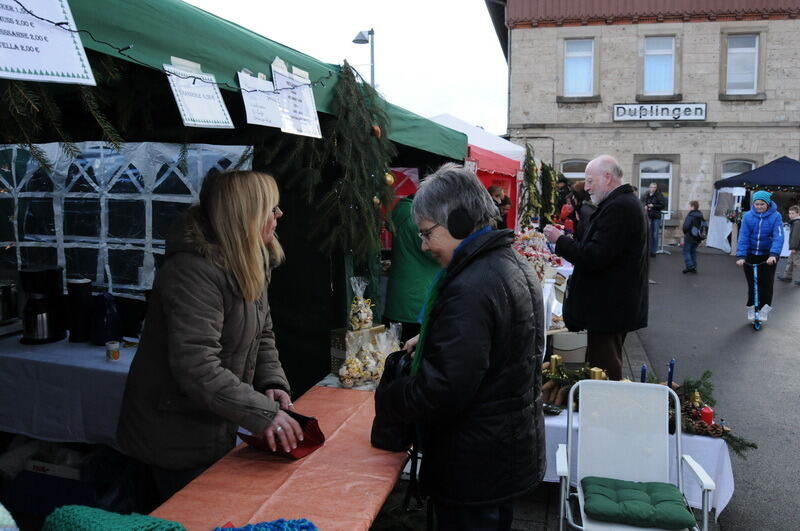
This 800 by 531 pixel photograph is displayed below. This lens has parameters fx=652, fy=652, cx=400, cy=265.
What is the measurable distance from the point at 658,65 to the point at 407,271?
697 inches

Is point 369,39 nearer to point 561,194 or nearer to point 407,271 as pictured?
point 561,194

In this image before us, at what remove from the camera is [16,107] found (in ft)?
5.26

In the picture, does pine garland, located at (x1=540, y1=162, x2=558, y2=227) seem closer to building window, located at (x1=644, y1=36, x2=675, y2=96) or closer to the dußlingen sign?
the dußlingen sign

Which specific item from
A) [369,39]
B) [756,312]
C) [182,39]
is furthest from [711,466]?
[369,39]

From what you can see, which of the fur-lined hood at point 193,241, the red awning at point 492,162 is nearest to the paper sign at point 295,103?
the fur-lined hood at point 193,241

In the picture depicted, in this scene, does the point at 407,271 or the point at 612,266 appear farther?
the point at 407,271

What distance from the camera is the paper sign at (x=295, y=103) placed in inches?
105

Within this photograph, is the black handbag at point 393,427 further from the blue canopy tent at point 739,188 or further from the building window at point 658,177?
the building window at point 658,177

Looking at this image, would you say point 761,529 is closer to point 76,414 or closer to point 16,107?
point 76,414

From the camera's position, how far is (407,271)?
4.61 m

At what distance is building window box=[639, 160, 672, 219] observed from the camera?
63.6 ft

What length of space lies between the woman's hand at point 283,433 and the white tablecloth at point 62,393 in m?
1.38

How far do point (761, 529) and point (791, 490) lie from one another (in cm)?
60

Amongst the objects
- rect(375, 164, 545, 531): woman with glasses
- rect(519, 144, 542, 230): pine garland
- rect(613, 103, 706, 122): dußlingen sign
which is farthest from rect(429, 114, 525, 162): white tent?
rect(613, 103, 706, 122): dußlingen sign
